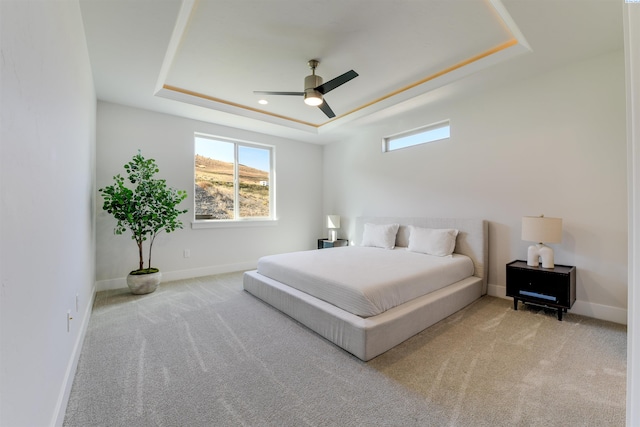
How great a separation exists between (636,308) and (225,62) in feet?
11.4

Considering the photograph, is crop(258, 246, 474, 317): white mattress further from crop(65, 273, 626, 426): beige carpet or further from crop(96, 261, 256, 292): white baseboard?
crop(96, 261, 256, 292): white baseboard

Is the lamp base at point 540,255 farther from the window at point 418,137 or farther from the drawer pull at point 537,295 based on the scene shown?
the window at point 418,137

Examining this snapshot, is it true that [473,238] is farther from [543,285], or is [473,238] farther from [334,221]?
[334,221]

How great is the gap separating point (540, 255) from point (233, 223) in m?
4.43

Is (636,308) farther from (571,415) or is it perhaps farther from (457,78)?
(457,78)

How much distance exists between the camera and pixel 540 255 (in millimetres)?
2865

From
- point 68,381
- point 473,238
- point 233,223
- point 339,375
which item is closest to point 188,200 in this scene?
point 233,223

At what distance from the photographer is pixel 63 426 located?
141 cm

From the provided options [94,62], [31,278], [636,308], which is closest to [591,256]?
[636,308]

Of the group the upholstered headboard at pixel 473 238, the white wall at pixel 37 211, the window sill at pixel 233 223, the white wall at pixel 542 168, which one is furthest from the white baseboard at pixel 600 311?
the window sill at pixel 233 223

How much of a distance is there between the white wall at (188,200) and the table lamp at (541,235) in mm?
3941

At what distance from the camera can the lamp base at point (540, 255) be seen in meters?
2.79

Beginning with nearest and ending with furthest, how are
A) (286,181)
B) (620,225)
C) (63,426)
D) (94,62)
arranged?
(63,426), (620,225), (94,62), (286,181)

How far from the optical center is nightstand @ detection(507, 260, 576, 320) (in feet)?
8.54
